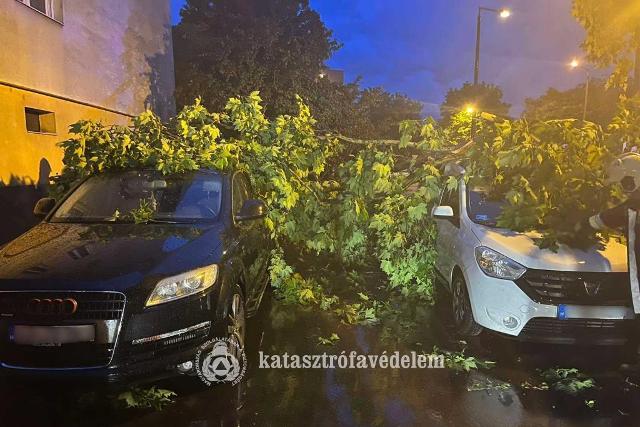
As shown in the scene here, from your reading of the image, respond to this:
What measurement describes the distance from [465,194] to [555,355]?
1.88 m

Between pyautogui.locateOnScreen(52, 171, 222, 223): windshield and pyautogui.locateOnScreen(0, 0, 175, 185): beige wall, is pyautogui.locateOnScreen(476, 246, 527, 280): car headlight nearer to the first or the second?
pyautogui.locateOnScreen(52, 171, 222, 223): windshield

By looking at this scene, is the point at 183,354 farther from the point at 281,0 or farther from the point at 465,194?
the point at 281,0

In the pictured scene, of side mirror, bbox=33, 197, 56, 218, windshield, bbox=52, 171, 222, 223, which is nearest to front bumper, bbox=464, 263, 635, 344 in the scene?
windshield, bbox=52, 171, 222, 223

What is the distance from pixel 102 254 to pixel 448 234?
12.1 feet

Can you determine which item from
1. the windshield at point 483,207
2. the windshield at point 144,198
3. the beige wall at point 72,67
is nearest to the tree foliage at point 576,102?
the beige wall at point 72,67

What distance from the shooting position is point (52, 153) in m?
8.38

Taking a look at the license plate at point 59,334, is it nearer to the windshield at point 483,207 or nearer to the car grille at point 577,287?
the car grille at point 577,287

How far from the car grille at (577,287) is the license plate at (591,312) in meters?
0.05

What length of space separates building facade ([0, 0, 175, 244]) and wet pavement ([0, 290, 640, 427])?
4.72m

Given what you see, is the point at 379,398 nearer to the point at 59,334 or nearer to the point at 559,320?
the point at 559,320

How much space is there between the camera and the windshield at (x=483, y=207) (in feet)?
16.6

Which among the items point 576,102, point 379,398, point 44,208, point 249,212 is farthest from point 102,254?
point 576,102

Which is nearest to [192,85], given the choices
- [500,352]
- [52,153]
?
[52,153]

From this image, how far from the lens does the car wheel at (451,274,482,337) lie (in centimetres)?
473
